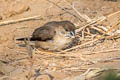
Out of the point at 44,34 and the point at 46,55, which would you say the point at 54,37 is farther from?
the point at 46,55

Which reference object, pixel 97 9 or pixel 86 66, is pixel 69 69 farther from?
pixel 97 9

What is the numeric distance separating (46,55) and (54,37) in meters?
0.42

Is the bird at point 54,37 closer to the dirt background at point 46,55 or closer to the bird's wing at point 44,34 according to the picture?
the bird's wing at point 44,34

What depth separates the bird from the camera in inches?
181

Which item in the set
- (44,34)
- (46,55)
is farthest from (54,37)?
(46,55)

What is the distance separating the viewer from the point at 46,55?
4.43m

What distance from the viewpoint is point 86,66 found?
387 centimetres

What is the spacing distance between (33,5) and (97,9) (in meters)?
1.71

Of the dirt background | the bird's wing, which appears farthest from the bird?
the dirt background

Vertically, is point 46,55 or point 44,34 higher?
point 44,34

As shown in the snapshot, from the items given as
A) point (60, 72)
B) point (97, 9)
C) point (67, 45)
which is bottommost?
point (60, 72)

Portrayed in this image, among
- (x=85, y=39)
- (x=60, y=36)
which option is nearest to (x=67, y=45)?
(x=60, y=36)

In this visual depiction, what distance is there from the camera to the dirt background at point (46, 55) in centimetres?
372

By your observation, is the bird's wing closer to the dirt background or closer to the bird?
the bird
